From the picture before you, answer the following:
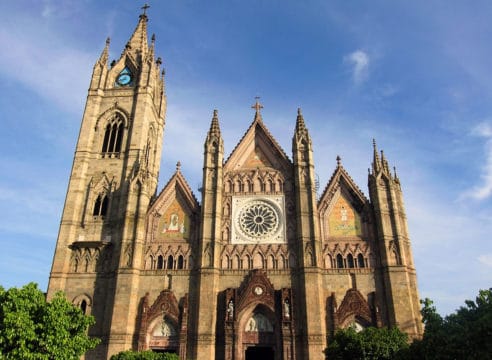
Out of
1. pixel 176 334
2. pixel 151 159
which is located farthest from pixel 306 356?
pixel 151 159

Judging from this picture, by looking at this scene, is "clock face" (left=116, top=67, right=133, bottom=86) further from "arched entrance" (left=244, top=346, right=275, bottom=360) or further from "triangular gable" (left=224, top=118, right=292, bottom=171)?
"arched entrance" (left=244, top=346, right=275, bottom=360)

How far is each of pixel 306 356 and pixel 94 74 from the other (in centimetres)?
3389

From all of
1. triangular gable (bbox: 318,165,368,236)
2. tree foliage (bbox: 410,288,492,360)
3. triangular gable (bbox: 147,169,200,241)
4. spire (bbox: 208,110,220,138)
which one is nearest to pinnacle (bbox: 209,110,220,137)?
spire (bbox: 208,110,220,138)

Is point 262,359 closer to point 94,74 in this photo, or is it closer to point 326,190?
point 326,190

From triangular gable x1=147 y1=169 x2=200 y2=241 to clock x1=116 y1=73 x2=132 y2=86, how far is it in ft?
43.8

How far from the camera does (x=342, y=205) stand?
3419 centimetres

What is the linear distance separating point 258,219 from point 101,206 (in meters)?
13.9

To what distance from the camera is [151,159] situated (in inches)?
1630

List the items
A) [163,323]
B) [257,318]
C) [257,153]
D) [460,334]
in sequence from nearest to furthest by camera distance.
A: [460,334] < [257,318] < [163,323] < [257,153]

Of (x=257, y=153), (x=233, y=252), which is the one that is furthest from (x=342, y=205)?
(x=233, y=252)

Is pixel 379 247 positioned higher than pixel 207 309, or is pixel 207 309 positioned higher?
pixel 379 247

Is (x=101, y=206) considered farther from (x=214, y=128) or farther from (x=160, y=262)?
(x=214, y=128)

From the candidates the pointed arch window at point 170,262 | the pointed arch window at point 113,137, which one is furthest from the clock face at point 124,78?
the pointed arch window at point 170,262

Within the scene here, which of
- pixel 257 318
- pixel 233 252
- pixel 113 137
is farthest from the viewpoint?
pixel 113 137
